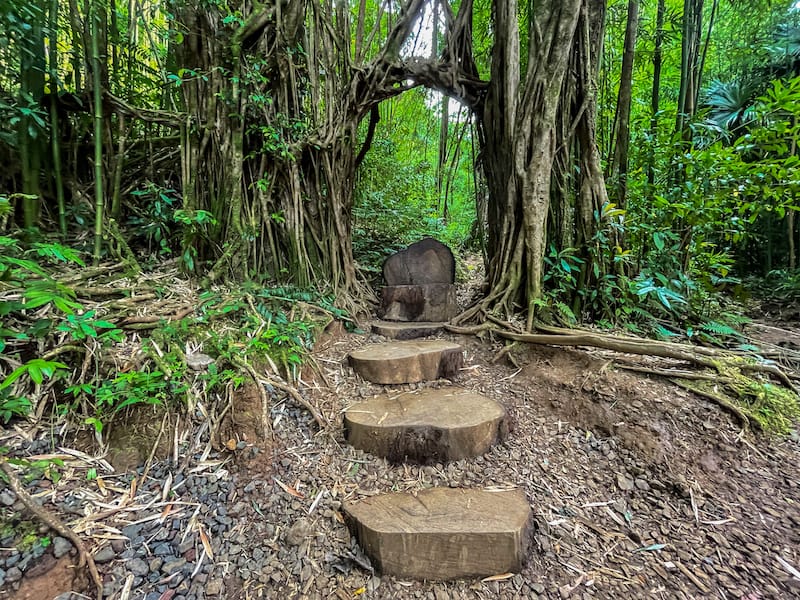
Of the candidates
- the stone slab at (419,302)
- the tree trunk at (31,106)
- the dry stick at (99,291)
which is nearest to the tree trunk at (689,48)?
the stone slab at (419,302)

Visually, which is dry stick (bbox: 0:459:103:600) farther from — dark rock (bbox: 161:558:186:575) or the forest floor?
dark rock (bbox: 161:558:186:575)

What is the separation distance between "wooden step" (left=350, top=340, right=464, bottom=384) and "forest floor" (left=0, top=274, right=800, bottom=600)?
333 mm

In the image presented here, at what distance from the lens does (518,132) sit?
264cm

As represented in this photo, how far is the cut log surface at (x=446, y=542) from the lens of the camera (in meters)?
1.17

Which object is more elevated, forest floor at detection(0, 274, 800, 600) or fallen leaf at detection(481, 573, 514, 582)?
forest floor at detection(0, 274, 800, 600)

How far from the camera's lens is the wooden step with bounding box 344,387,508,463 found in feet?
5.17

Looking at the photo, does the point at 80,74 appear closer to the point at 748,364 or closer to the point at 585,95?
the point at 585,95

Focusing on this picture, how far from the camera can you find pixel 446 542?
3.88ft

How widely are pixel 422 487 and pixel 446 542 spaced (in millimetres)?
293

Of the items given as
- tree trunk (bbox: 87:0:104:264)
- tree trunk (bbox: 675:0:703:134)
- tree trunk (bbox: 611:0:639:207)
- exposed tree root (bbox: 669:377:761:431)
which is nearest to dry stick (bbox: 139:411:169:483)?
tree trunk (bbox: 87:0:104:264)

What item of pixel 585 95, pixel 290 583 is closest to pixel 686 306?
pixel 585 95

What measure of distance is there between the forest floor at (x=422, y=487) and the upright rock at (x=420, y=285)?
48.8 inches

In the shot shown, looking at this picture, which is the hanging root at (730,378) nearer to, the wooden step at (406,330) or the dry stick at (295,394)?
the wooden step at (406,330)

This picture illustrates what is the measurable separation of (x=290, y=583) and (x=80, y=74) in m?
3.35
